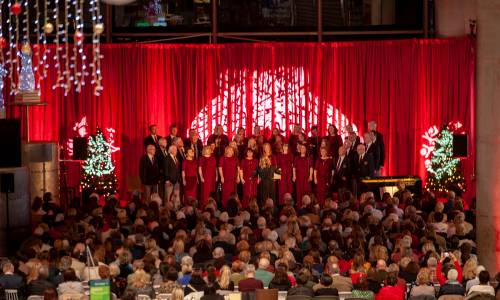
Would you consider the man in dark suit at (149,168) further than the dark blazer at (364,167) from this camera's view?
No

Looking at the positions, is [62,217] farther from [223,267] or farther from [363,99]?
[363,99]

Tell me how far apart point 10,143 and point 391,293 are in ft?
32.6

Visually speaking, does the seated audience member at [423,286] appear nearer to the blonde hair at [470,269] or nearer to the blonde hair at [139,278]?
the blonde hair at [470,269]

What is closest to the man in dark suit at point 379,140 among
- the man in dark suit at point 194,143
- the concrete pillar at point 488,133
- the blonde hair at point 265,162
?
the blonde hair at point 265,162

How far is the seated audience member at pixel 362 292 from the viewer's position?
15328mm

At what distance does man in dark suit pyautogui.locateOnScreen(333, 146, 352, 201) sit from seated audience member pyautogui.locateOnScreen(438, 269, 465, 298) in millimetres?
10647

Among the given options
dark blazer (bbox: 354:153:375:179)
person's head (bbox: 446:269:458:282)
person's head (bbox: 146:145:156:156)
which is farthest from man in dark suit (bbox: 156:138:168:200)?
person's head (bbox: 446:269:458:282)

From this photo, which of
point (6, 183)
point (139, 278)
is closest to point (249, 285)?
point (139, 278)

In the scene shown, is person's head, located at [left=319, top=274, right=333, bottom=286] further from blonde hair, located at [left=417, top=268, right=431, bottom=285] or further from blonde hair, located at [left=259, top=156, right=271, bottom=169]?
blonde hair, located at [left=259, top=156, right=271, bottom=169]

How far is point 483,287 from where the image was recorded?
1548 centimetres

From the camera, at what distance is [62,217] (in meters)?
21.7

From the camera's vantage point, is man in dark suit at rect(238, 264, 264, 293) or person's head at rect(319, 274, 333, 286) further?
man in dark suit at rect(238, 264, 264, 293)

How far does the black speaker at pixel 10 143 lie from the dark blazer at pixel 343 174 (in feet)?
22.7

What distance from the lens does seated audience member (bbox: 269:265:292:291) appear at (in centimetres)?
1600
